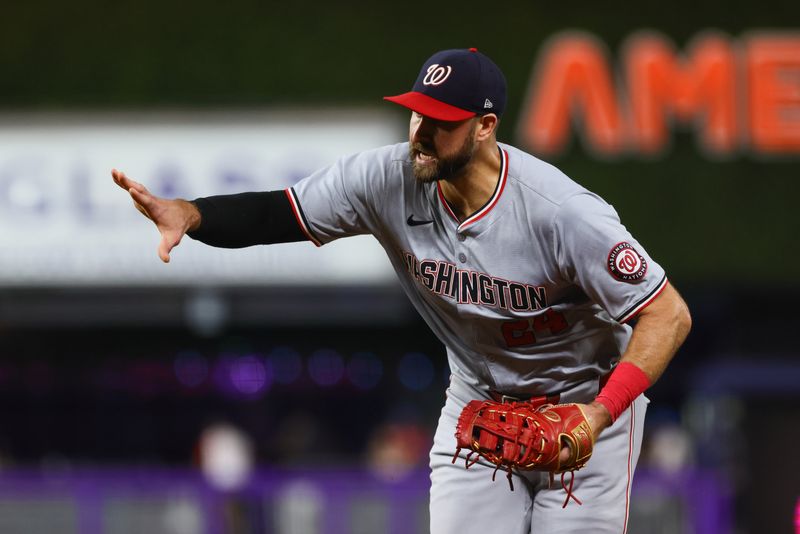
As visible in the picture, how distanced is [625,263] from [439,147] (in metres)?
0.57

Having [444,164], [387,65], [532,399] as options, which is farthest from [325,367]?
[444,164]

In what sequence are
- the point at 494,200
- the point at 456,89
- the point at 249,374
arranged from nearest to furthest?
the point at 456,89, the point at 494,200, the point at 249,374

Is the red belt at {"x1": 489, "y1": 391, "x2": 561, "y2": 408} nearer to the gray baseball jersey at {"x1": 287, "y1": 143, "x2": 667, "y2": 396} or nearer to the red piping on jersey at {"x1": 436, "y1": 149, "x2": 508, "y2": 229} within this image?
the gray baseball jersey at {"x1": 287, "y1": 143, "x2": 667, "y2": 396}

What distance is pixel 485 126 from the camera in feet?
10.8

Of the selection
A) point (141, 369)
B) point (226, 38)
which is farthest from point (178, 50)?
point (141, 369)

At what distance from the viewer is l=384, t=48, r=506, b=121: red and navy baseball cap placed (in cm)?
317

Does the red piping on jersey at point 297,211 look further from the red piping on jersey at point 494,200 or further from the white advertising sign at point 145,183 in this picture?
the white advertising sign at point 145,183

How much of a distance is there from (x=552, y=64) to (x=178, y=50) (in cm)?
303

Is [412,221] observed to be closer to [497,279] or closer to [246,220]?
[497,279]

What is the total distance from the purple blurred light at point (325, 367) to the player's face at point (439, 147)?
1091cm

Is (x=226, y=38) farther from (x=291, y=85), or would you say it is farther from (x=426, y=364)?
(x=426, y=364)

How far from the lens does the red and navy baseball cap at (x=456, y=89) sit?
3.17m

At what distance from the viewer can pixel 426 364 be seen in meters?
13.9

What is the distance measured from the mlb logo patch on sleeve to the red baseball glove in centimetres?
36
